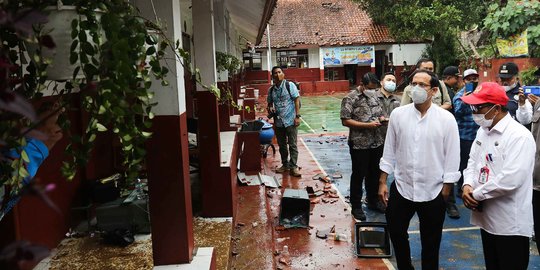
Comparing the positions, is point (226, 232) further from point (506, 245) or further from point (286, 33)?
point (286, 33)

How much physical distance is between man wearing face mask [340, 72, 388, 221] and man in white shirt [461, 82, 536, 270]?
2313 mm

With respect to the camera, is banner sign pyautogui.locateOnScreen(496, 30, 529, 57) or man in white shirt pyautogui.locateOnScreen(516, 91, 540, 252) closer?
man in white shirt pyautogui.locateOnScreen(516, 91, 540, 252)

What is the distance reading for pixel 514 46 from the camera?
1634 centimetres

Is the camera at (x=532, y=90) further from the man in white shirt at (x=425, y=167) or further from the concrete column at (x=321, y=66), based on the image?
the concrete column at (x=321, y=66)

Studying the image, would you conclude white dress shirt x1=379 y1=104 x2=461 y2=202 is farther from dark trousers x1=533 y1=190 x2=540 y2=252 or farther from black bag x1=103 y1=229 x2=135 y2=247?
black bag x1=103 y1=229 x2=135 y2=247

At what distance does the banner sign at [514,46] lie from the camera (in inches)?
625

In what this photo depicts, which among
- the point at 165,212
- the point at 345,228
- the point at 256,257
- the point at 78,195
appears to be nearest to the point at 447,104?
the point at 345,228

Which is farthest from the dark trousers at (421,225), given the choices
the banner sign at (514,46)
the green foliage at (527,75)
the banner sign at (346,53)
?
the banner sign at (346,53)

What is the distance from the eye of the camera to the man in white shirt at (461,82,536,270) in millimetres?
3110

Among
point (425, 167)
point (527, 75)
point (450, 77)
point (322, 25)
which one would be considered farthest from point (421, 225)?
point (322, 25)

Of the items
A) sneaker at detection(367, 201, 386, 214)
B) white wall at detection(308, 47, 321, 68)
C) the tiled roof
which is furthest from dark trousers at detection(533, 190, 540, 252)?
white wall at detection(308, 47, 321, 68)

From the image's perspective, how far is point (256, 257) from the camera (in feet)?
15.2

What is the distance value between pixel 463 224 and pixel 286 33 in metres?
29.4

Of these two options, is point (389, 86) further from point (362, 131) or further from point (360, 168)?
point (360, 168)
